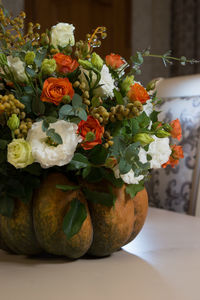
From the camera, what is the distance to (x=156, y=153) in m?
0.65

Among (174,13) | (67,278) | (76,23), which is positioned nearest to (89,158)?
(67,278)

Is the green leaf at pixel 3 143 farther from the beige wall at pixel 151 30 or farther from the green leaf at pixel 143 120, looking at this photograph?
the beige wall at pixel 151 30

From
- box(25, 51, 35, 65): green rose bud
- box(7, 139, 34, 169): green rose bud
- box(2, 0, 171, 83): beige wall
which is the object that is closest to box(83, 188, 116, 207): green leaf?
box(7, 139, 34, 169): green rose bud

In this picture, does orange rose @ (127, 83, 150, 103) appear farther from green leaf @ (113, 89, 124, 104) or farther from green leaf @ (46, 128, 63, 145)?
green leaf @ (46, 128, 63, 145)

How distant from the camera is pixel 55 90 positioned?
0.57m

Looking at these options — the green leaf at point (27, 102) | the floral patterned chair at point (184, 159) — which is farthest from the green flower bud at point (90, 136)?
the floral patterned chair at point (184, 159)

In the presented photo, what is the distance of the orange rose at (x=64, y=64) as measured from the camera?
0.59m

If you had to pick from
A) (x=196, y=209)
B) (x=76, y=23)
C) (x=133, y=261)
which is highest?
(x=76, y=23)

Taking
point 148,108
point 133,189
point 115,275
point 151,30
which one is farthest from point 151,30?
point 115,275

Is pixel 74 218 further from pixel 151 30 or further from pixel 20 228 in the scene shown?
pixel 151 30

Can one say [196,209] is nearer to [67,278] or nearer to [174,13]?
[67,278]

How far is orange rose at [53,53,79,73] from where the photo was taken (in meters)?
0.59

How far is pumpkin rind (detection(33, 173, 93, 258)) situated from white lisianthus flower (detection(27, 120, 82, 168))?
0.05m

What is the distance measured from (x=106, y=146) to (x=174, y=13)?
3450 millimetres
